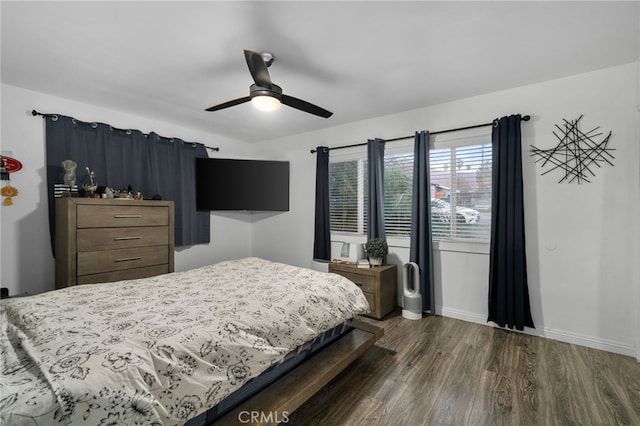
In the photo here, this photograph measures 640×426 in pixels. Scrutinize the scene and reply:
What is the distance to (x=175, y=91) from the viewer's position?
2764 millimetres

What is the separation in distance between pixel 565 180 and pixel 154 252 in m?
4.25

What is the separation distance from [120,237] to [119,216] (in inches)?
8.6

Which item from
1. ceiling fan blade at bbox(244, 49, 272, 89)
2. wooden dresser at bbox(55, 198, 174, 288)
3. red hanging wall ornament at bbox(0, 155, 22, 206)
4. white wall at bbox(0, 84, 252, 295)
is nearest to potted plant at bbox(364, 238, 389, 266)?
ceiling fan blade at bbox(244, 49, 272, 89)

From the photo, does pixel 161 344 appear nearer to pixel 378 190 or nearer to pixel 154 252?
pixel 154 252

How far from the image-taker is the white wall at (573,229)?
7.48 feet

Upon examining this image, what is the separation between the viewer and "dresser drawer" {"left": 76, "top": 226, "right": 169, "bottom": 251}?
2.60m

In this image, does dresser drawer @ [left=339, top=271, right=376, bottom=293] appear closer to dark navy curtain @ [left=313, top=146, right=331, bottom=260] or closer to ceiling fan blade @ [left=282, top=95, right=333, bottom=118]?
dark navy curtain @ [left=313, top=146, right=331, bottom=260]

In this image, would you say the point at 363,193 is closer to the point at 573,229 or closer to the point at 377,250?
the point at 377,250

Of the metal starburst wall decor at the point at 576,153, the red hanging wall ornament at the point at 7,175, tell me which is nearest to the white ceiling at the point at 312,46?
the metal starburst wall decor at the point at 576,153

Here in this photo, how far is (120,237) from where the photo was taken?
282 centimetres

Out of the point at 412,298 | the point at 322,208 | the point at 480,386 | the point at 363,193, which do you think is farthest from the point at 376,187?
the point at 480,386

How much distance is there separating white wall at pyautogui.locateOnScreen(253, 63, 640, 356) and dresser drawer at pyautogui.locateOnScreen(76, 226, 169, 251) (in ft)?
10.6

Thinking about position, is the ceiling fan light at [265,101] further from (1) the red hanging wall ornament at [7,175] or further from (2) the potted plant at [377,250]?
(1) the red hanging wall ornament at [7,175]

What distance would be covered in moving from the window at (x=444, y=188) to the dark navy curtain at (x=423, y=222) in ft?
0.49
